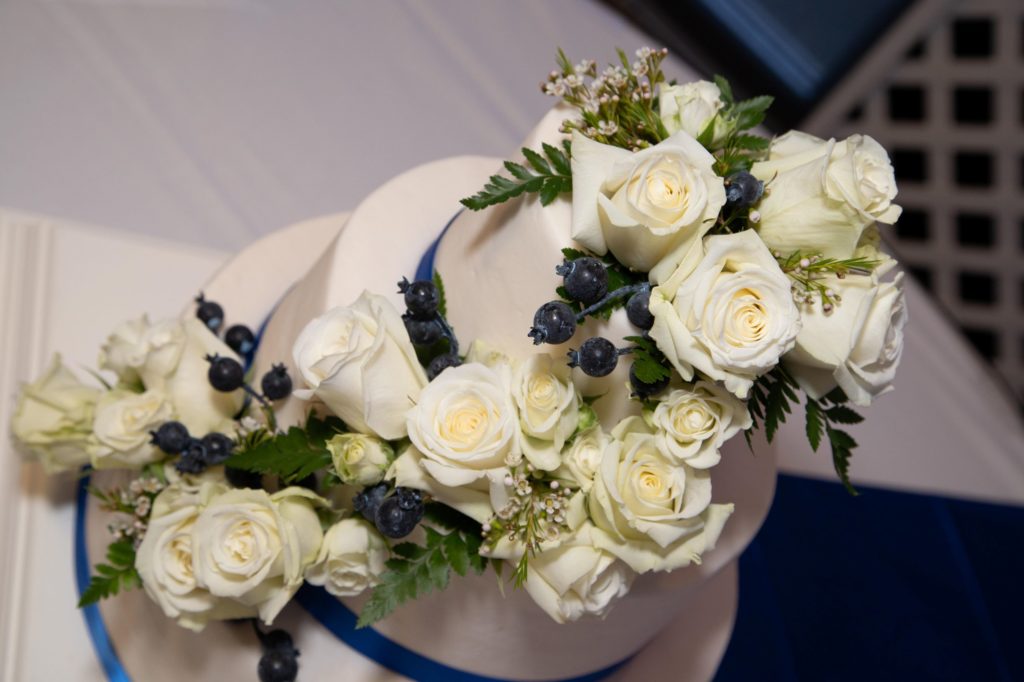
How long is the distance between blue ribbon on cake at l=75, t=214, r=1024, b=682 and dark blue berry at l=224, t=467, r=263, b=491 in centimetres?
62

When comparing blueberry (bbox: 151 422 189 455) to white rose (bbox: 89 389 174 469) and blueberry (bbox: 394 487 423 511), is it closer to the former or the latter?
white rose (bbox: 89 389 174 469)

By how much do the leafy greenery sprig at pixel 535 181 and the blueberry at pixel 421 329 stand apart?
0.09 m

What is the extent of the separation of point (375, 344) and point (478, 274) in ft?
0.42

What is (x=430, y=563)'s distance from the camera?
73 centimetres

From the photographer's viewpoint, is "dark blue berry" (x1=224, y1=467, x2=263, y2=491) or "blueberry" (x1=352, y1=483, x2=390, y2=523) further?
"dark blue berry" (x1=224, y1=467, x2=263, y2=491)

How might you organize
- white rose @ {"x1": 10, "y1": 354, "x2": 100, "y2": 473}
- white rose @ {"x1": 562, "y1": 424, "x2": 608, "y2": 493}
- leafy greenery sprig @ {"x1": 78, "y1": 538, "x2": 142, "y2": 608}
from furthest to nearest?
white rose @ {"x1": 10, "y1": 354, "x2": 100, "y2": 473}, leafy greenery sprig @ {"x1": 78, "y1": 538, "x2": 142, "y2": 608}, white rose @ {"x1": 562, "y1": 424, "x2": 608, "y2": 493}

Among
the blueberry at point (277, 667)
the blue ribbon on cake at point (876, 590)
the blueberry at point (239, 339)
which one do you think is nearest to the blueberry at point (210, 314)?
the blueberry at point (239, 339)

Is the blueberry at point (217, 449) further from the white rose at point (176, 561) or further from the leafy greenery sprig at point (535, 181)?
the leafy greenery sprig at point (535, 181)

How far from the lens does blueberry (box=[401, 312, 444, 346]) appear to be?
0.74 m

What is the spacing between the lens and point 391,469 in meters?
0.72

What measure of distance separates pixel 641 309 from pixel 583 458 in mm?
114

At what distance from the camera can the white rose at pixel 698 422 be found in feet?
2.19

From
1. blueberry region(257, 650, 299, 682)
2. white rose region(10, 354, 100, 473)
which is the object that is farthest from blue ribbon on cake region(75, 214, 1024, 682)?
white rose region(10, 354, 100, 473)

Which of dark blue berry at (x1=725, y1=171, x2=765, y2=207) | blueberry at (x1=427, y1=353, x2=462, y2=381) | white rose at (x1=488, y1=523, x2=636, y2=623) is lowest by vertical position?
white rose at (x1=488, y1=523, x2=636, y2=623)
